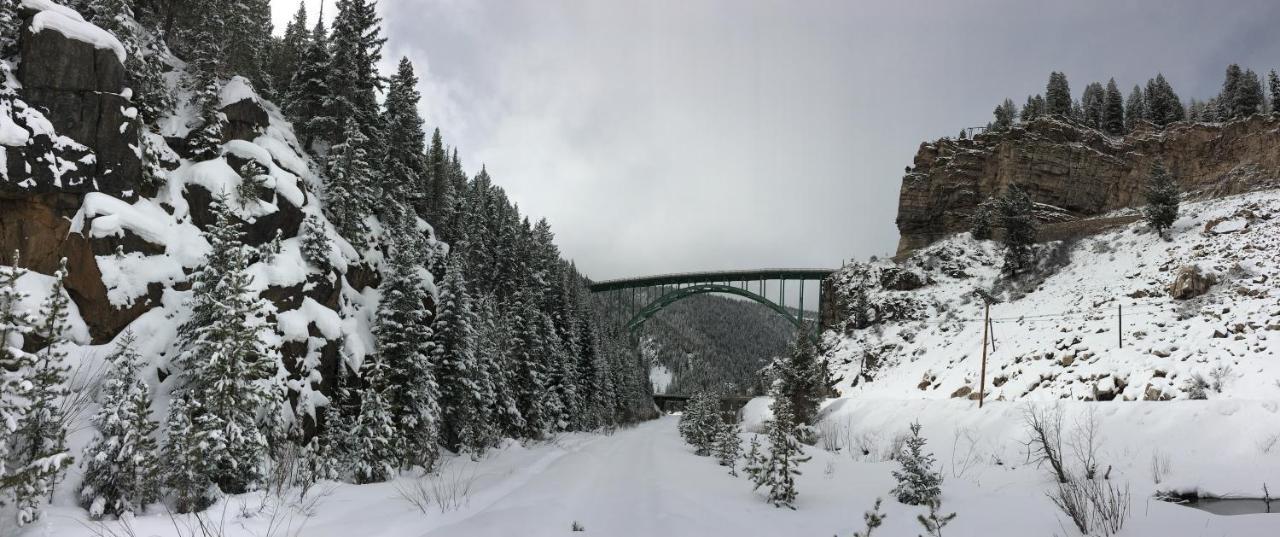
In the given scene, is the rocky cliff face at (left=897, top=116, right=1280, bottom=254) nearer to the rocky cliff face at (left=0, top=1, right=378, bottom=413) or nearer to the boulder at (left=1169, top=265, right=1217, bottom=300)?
the boulder at (left=1169, top=265, right=1217, bottom=300)

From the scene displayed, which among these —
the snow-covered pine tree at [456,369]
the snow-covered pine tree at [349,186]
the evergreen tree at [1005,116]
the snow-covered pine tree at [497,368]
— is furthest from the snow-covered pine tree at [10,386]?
the evergreen tree at [1005,116]

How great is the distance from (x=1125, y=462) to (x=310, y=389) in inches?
951

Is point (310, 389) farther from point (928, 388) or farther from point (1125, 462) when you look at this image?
point (928, 388)

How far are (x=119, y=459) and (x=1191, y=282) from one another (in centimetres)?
4099

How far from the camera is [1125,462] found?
1355 centimetres

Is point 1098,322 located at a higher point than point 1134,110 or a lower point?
lower

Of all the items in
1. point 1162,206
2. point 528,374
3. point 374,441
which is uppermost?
point 1162,206

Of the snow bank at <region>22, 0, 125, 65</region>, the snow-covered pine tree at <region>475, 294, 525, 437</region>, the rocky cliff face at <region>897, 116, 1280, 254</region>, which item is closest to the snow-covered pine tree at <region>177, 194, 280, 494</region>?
the snow bank at <region>22, 0, 125, 65</region>

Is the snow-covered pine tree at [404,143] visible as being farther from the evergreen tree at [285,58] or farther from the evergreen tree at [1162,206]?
the evergreen tree at [1162,206]

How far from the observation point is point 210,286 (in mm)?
15203

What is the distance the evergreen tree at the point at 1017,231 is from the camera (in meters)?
45.0

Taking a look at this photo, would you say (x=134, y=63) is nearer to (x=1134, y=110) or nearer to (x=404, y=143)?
(x=404, y=143)

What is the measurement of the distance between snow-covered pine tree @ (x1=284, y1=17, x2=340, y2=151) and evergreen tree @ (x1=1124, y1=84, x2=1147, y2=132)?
7970 centimetres

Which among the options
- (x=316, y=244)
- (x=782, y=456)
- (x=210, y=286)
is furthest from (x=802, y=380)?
(x=210, y=286)
